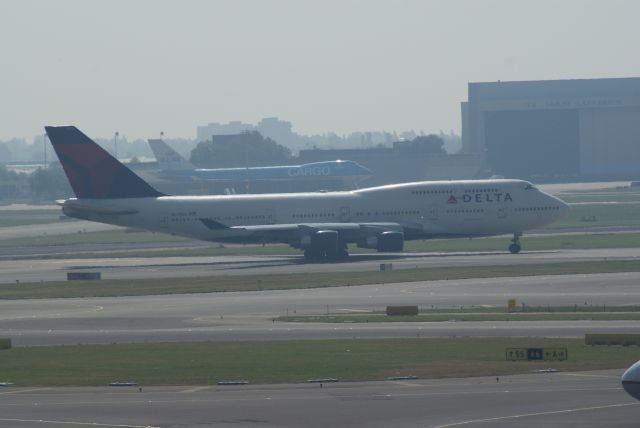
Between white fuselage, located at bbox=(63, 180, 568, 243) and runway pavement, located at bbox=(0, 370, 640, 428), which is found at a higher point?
white fuselage, located at bbox=(63, 180, 568, 243)

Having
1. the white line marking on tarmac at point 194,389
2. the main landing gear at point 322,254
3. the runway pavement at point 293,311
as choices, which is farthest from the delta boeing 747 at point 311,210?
the white line marking on tarmac at point 194,389

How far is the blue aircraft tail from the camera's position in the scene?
→ 96.1 m

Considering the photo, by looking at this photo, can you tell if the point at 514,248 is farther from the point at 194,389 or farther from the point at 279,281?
the point at 194,389

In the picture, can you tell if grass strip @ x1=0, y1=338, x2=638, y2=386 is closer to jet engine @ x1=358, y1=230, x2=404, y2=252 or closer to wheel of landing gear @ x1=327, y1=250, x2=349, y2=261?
wheel of landing gear @ x1=327, y1=250, x2=349, y2=261

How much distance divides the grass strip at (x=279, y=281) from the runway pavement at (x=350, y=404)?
115 feet

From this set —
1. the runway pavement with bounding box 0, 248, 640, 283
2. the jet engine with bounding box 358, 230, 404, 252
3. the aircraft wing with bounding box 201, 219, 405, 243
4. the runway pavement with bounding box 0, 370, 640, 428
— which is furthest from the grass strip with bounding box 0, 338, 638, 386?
the jet engine with bounding box 358, 230, 404, 252

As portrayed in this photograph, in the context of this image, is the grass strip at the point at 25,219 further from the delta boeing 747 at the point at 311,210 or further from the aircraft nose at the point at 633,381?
the aircraft nose at the point at 633,381

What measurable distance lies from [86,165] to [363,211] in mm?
20816

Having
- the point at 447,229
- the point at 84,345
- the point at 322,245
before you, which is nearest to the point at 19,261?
the point at 322,245

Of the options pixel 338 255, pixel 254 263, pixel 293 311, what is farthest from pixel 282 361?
pixel 338 255

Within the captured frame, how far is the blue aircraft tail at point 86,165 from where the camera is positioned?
9612 centimetres

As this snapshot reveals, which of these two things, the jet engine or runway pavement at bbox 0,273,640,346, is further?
the jet engine

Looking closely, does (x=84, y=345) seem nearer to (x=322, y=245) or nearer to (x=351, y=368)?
(x=351, y=368)

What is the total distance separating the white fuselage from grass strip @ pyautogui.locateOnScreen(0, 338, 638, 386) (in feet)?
155
